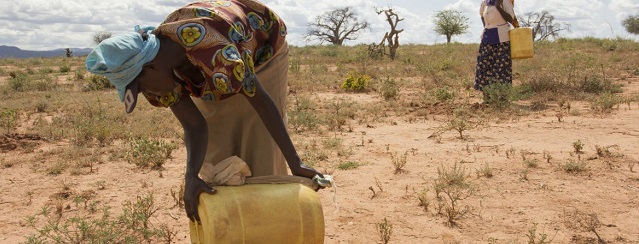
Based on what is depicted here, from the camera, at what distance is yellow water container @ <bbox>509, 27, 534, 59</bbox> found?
6305 millimetres

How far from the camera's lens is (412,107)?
6766 millimetres

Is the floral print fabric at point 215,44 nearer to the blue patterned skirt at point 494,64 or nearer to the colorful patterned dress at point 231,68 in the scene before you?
the colorful patterned dress at point 231,68

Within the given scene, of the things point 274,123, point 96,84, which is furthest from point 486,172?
point 96,84

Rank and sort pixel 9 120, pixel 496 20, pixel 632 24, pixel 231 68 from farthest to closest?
pixel 632 24 < pixel 496 20 < pixel 9 120 < pixel 231 68

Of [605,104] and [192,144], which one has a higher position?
[192,144]

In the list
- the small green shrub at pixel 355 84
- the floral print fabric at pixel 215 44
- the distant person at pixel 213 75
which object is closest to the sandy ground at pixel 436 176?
the distant person at pixel 213 75

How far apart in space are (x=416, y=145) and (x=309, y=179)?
2750 millimetres

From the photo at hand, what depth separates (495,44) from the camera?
21.7 feet

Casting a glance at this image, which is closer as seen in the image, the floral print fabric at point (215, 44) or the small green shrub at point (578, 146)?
the floral print fabric at point (215, 44)

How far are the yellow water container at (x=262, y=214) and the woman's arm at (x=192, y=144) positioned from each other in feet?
0.18

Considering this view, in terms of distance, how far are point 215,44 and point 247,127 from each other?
2.11 feet

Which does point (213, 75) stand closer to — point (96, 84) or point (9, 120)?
point (9, 120)

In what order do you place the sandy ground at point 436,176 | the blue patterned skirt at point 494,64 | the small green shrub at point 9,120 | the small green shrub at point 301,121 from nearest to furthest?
the sandy ground at point 436,176
the small green shrub at point 301,121
the small green shrub at point 9,120
the blue patterned skirt at point 494,64

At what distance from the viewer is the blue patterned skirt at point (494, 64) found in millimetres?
6607
